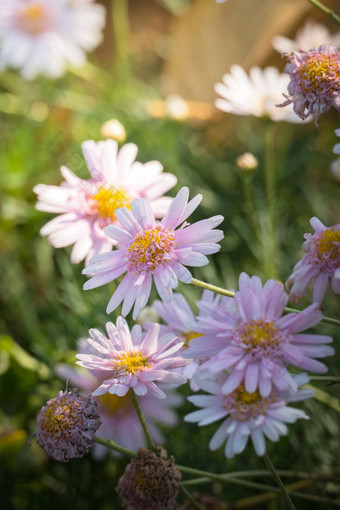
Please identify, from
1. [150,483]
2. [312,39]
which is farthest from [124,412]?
[312,39]

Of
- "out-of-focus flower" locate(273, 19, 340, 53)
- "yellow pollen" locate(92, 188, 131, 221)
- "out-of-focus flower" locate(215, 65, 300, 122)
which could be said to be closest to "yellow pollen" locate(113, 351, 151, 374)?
"yellow pollen" locate(92, 188, 131, 221)

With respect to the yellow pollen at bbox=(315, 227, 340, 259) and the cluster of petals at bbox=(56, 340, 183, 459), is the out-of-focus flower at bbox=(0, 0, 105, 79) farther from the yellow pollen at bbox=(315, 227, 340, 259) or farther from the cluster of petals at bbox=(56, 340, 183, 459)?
the yellow pollen at bbox=(315, 227, 340, 259)

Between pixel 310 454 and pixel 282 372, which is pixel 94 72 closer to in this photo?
pixel 310 454

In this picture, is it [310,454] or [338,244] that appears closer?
[338,244]

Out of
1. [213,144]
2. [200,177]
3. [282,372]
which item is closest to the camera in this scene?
[282,372]

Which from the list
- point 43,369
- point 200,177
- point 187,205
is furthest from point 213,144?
point 187,205
